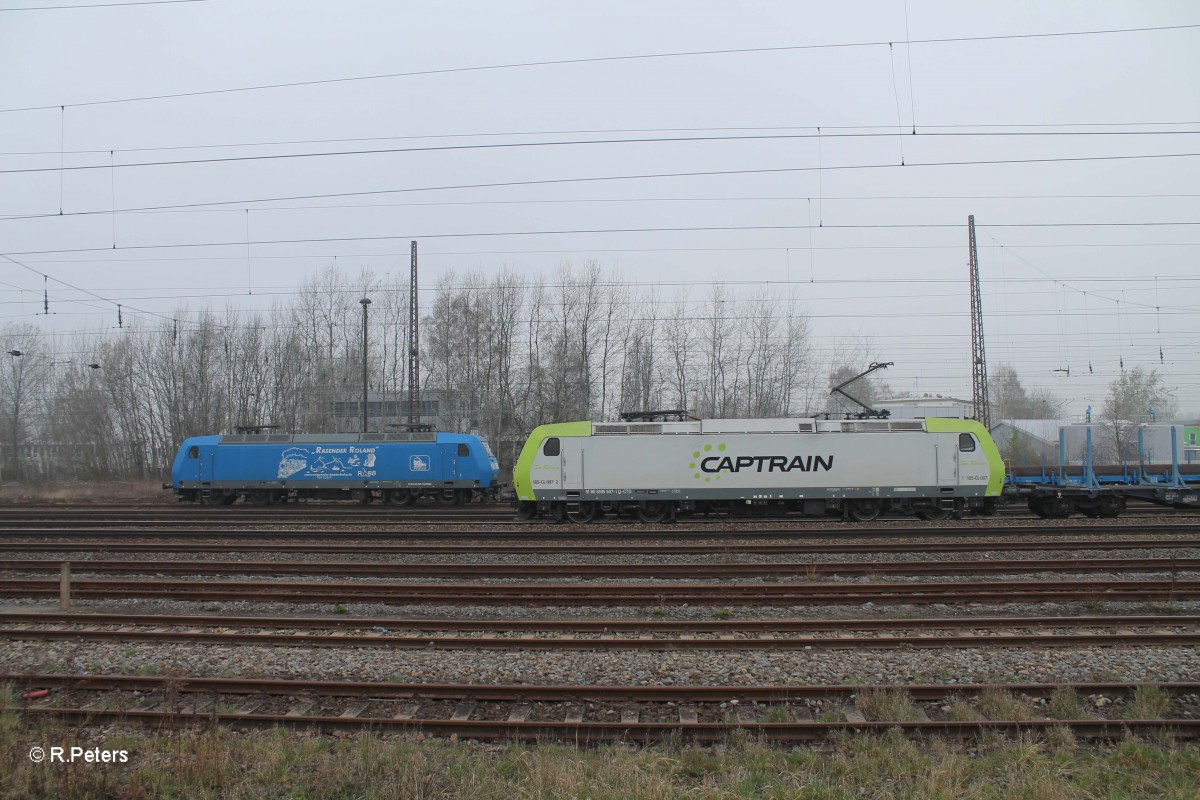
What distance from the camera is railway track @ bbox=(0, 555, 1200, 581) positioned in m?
12.3

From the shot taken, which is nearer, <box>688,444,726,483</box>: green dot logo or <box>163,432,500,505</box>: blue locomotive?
<box>688,444,726,483</box>: green dot logo

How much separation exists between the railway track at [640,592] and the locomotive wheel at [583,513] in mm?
8440

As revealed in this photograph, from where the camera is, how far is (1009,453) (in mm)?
35031

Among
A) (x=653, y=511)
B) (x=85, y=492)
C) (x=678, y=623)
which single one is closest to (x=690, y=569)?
(x=678, y=623)

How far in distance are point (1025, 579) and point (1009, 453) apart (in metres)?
26.9

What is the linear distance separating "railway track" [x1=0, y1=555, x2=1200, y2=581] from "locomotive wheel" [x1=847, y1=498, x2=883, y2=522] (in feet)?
22.0

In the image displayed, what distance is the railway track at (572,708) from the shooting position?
5.99 meters

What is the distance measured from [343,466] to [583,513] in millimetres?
11248

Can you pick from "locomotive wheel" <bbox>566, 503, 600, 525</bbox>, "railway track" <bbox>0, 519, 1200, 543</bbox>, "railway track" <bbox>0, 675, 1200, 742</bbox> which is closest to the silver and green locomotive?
"locomotive wheel" <bbox>566, 503, 600, 525</bbox>

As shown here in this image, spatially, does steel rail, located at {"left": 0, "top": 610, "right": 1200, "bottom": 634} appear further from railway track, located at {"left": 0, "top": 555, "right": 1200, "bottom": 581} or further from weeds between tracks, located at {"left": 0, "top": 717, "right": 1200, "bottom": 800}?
weeds between tracks, located at {"left": 0, "top": 717, "right": 1200, "bottom": 800}

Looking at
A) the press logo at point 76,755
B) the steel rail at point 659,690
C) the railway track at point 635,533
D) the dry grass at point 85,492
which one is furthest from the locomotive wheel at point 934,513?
the dry grass at point 85,492

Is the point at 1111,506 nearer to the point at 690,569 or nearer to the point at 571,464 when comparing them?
the point at 690,569

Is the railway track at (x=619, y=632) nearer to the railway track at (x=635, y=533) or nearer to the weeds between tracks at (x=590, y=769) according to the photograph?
the weeds between tracks at (x=590, y=769)

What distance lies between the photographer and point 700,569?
1243 cm
